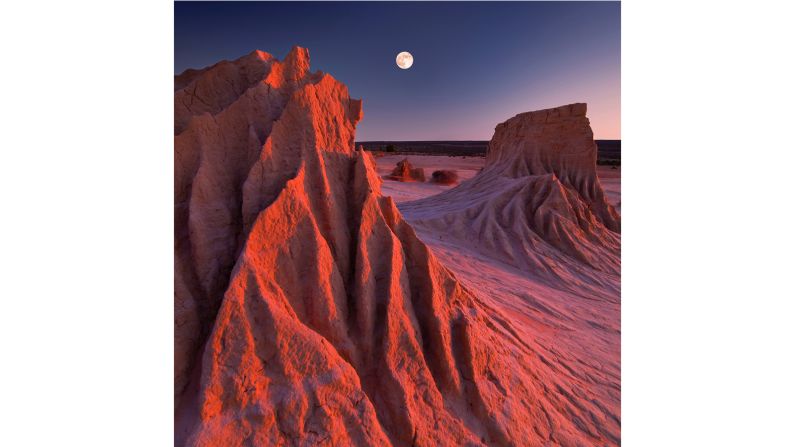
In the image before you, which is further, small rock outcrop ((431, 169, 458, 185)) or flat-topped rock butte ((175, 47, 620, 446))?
small rock outcrop ((431, 169, 458, 185))

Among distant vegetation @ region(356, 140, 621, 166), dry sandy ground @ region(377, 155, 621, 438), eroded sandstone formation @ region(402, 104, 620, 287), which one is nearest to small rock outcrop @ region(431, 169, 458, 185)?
distant vegetation @ region(356, 140, 621, 166)

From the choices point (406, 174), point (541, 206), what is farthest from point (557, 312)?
point (406, 174)

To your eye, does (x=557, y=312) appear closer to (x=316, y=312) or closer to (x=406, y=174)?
(x=316, y=312)

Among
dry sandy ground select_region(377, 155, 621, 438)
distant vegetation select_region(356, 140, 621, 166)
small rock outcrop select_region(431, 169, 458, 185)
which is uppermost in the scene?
distant vegetation select_region(356, 140, 621, 166)

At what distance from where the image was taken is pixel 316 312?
2523mm

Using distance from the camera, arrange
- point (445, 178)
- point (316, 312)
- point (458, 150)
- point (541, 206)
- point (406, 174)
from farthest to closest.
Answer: point (458, 150) → point (406, 174) → point (445, 178) → point (541, 206) → point (316, 312)

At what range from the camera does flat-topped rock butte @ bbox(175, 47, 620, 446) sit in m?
2.15

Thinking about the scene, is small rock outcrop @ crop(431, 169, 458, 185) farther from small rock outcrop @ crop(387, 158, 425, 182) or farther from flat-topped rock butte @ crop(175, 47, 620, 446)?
flat-topped rock butte @ crop(175, 47, 620, 446)

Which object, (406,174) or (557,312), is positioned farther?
(406,174)

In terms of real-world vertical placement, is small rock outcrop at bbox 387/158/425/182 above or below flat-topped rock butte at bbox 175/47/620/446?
above

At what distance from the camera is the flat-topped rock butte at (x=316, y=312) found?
Result: 215 cm

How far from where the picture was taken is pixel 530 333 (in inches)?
176

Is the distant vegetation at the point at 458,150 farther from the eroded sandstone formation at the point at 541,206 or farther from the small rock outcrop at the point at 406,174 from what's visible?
the eroded sandstone formation at the point at 541,206
